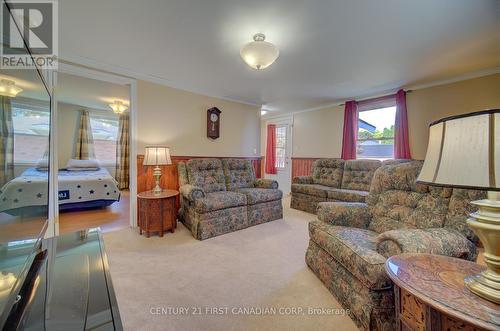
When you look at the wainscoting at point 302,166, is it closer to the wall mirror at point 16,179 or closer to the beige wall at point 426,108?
the beige wall at point 426,108

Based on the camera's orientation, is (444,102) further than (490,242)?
Yes

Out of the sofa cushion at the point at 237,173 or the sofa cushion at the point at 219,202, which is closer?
the sofa cushion at the point at 219,202

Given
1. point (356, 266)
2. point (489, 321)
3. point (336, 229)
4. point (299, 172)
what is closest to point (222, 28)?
point (336, 229)

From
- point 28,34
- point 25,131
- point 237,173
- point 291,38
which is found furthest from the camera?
point 237,173

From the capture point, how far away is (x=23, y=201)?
0.99m

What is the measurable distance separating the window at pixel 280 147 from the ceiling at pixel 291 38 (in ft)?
9.24

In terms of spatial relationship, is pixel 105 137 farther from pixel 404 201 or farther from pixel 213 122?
pixel 404 201

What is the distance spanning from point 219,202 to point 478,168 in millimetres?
2598

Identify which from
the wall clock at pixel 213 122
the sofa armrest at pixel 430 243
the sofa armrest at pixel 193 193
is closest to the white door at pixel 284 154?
the wall clock at pixel 213 122

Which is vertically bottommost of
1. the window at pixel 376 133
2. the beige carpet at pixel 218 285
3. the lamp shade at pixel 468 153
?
the beige carpet at pixel 218 285

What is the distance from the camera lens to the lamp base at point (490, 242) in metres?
0.81

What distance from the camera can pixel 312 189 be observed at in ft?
13.9

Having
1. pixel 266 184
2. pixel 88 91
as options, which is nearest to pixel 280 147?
pixel 266 184

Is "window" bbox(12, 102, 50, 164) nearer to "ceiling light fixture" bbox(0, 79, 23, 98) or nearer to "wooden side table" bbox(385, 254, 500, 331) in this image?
"ceiling light fixture" bbox(0, 79, 23, 98)
